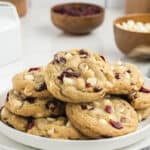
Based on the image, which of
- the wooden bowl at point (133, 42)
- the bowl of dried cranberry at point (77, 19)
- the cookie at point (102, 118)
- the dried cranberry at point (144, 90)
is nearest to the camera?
the cookie at point (102, 118)

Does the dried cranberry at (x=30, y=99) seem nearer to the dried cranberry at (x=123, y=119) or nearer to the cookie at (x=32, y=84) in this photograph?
the cookie at (x=32, y=84)

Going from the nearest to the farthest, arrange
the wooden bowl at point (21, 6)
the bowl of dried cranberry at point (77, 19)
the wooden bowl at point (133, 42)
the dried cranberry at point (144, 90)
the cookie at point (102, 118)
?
the cookie at point (102, 118) < the dried cranberry at point (144, 90) < the wooden bowl at point (133, 42) < the bowl of dried cranberry at point (77, 19) < the wooden bowl at point (21, 6)

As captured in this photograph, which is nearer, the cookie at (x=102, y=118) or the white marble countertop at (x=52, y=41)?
the cookie at (x=102, y=118)

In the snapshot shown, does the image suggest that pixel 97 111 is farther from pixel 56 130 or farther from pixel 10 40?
pixel 10 40

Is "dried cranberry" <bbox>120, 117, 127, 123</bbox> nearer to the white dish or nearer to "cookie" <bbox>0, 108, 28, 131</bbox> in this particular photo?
the white dish


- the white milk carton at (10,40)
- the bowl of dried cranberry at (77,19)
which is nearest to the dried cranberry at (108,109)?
the white milk carton at (10,40)

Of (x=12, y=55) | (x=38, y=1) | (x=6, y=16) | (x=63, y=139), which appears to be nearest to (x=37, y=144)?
(x=63, y=139)
